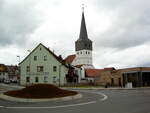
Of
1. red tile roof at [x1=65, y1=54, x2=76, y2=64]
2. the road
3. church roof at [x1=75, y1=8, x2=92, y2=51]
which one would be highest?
church roof at [x1=75, y1=8, x2=92, y2=51]

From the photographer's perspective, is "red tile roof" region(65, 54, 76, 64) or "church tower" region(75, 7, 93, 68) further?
"church tower" region(75, 7, 93, 68)

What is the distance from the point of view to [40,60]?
2537 inches

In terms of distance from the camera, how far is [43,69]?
64.3 meters

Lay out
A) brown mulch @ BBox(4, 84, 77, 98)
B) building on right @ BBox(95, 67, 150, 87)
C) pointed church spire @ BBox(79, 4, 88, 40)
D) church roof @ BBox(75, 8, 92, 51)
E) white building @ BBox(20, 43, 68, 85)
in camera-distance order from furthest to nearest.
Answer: church roof @ BBox(75, 8, 92, 51)
pointed church spire @ BBox(79, 4, 88, 40)
white building @ BBox(20, 43, 68, 85)
building on right @ BBox(95, 67, 150, 87)
brown mulch @ BBox(4, 84, 77, 98)

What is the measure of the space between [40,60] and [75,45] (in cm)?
7146

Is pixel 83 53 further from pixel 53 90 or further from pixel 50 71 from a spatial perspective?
pixel 53 90

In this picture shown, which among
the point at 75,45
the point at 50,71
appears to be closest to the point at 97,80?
the point at 50,71

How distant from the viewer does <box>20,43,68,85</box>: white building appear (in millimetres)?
63938

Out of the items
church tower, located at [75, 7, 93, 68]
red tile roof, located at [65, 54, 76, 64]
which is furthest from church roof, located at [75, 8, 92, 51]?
red tile roof, located at [65, 54, 76, 64]

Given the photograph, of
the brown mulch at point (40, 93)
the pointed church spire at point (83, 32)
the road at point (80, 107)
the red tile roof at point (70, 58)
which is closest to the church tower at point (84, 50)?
the pointed church spire at point (83, 32)

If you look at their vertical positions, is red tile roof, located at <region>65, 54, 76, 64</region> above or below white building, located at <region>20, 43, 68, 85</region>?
above

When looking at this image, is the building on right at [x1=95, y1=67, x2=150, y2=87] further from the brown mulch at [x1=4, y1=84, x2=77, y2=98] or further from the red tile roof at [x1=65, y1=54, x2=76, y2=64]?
the red tile roof at [x1=65, y1=54, x2=76, y2=64]

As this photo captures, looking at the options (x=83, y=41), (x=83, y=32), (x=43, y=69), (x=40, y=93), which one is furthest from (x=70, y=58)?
(x=40, y=93)

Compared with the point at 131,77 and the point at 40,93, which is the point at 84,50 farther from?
the point at 40,93
